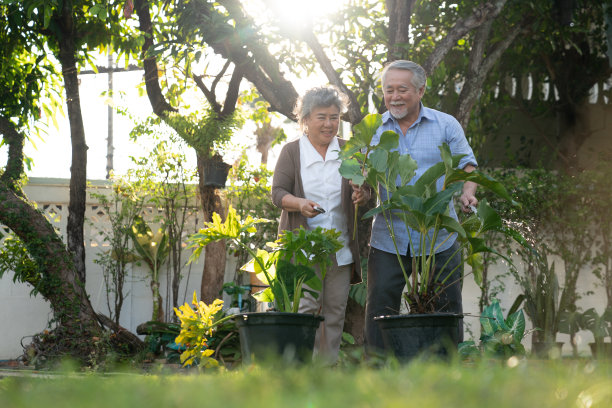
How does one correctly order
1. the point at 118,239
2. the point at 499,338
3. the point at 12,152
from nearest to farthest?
1. the point at 499,338
2. the point at 12,152
3. the point at 118,239

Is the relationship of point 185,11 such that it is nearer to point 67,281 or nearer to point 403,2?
point 403,2

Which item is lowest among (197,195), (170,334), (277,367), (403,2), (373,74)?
(170,334)

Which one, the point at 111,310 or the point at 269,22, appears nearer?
the point at 269,22

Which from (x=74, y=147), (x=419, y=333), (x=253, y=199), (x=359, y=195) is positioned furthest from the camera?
(x=253, y=199)

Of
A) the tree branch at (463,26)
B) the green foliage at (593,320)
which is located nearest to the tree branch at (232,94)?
the tree branch at (463,26)

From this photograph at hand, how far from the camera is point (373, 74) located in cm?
630

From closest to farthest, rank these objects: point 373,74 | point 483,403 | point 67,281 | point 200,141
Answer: point 483,403 → point 67,281 → point 373,74 → point 200,141

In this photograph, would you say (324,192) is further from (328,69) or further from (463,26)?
(463,26)

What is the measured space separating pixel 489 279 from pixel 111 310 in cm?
389

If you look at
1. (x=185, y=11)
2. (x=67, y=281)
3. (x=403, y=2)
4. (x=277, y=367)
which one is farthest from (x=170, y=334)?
(x=277, y=367)

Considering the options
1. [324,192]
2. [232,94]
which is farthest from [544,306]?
[324,192]

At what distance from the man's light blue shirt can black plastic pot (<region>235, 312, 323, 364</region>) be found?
68cm

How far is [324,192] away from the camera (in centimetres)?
387

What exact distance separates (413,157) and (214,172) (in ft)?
11.8
